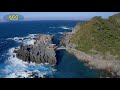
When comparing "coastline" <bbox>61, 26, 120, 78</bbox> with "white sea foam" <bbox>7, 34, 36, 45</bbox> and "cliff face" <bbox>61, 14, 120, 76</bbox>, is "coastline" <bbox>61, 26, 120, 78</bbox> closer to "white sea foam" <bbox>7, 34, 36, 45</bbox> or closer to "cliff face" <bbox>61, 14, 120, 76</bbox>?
"cliff face" <bbox>61, 14, 120, 76</bbox>

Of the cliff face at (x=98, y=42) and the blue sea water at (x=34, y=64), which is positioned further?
the cliff face at (x=98, y=42)

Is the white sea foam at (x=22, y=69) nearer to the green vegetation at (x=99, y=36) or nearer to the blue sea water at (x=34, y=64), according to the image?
the blue sea water at (x=34, y=64)

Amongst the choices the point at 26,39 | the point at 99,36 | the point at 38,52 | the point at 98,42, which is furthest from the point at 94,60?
the point at 26,39

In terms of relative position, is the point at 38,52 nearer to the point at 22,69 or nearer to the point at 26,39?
the point at 26,39

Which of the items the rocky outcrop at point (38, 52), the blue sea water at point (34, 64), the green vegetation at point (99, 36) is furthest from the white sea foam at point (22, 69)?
the green vegetation at point (99, 36)

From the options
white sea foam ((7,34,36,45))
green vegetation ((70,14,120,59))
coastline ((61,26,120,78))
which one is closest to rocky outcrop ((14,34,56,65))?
white sea foam ((7,34,36,45))
